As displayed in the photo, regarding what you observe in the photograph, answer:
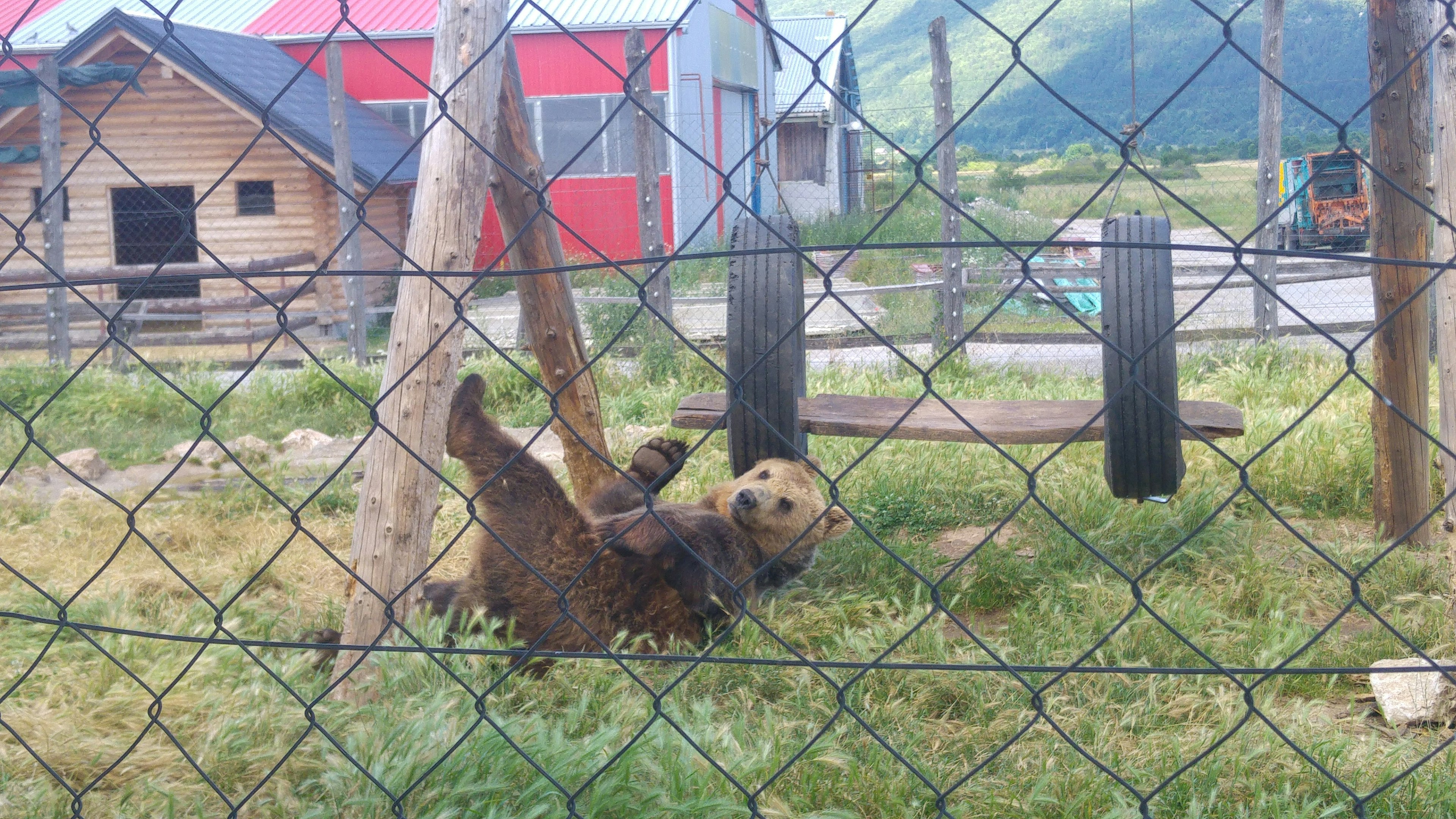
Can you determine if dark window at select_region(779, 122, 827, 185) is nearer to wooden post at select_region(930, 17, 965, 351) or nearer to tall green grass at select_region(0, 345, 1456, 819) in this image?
wooden post at select_region(930, 17, 965, 351)

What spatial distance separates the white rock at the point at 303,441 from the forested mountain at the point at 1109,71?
471 cm

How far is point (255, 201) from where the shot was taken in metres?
15.4

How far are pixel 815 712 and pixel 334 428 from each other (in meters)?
6.65

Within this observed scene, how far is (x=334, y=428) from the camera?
871 centimetres

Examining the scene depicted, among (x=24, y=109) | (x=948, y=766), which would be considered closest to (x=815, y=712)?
(x=948, y=766)

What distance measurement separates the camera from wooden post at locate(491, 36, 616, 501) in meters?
4.42

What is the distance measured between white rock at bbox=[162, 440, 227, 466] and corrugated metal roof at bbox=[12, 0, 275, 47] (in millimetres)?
12562

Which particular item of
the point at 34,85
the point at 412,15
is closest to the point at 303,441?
the point at 34,85

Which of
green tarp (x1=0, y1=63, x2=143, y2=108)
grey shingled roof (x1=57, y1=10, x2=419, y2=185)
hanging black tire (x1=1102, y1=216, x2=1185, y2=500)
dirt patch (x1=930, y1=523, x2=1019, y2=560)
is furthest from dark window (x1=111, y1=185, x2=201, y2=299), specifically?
hanging black tire (x1=1102, y1=216, x2=1185, y2=500)

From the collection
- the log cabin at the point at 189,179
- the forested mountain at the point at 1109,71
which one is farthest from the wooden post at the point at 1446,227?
the log cabin at the point at 189,179

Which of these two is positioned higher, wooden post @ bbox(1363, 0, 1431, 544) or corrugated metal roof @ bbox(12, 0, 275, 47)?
corrugated metal roof @ bbox(12, 0, 275, 47)

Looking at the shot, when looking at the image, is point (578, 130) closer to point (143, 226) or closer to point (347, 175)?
point (347, 175)

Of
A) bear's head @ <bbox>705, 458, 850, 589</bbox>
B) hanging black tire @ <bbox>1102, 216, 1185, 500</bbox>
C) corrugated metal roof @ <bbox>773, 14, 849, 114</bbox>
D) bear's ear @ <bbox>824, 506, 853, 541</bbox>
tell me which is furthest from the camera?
corrugated metal roof @ <bbox>773, 14, 849, 114</bbox>

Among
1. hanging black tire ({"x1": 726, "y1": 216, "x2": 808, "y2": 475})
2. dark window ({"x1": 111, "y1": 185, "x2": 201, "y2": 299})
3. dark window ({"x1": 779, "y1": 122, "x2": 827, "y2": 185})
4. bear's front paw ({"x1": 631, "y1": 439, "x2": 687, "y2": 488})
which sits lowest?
bear's front paw ({"x1": 631, "y1": 439, "x2": 687, "y2": 488})
